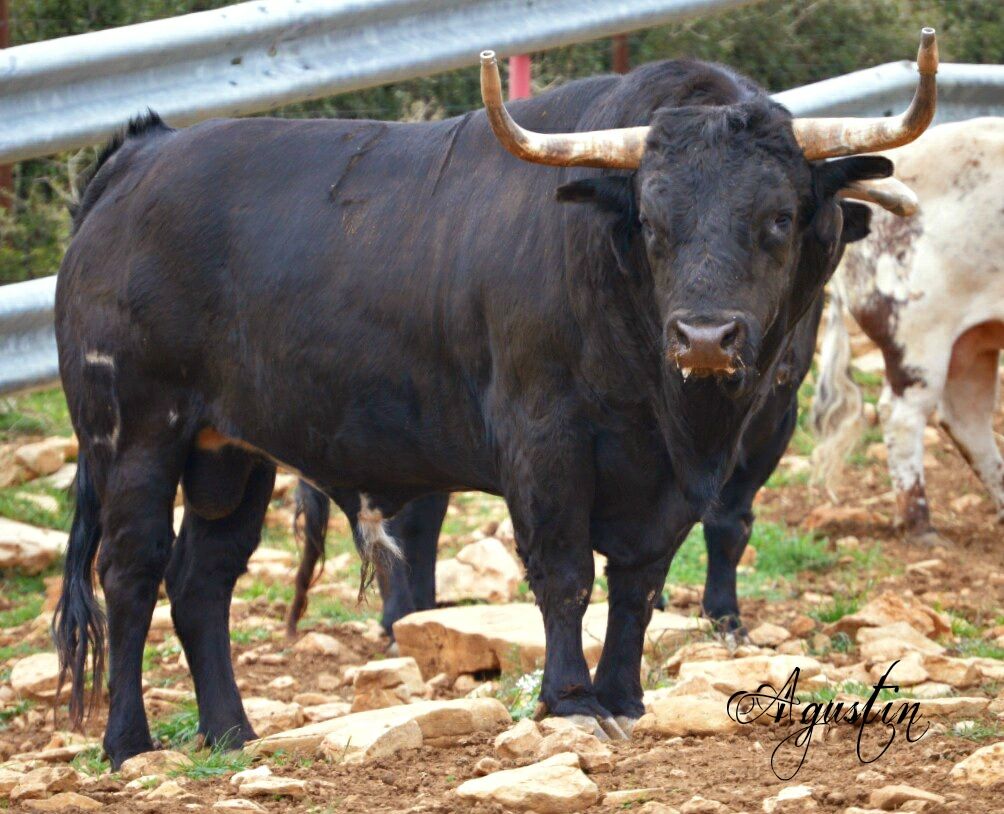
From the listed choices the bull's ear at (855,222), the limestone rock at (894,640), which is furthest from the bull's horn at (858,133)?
the limestone rock at (894,640)

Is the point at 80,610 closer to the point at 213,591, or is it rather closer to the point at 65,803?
the point at 213,591

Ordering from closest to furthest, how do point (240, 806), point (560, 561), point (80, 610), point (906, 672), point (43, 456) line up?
point (240, 806)
point (560, 561)
point (906, 672)
point (80, 610)
point (43, 456)

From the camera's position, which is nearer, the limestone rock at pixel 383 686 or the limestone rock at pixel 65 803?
the limestone rock at pixel 65 803

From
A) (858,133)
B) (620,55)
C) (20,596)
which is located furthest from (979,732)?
(620,55)

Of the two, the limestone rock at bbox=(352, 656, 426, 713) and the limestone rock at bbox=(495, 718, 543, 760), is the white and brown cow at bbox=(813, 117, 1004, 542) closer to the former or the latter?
the limestone rock at bbox=(352, 656, 426, 713)

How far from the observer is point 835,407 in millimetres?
9023

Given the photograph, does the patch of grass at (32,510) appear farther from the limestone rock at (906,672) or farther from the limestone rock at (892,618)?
the limestone rock at (906,672)

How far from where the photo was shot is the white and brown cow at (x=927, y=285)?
8.67m

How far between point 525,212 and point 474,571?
3197 mm

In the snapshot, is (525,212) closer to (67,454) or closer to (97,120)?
(97,120)

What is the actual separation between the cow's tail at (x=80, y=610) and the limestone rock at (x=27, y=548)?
2001mm

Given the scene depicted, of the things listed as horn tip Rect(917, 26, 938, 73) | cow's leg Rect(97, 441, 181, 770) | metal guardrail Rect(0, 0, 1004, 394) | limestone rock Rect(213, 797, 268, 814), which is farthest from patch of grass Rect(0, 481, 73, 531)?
horn tip Rect(917, 26, 938, 73)

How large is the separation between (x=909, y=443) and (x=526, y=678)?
3.78 m

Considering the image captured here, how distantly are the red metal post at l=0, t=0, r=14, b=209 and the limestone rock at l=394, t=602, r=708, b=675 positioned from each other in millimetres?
3461
